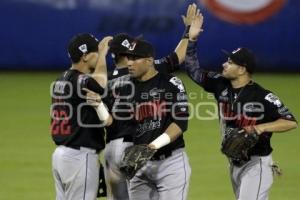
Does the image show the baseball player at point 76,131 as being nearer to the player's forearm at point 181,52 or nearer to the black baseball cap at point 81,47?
the black baseball cap at point 81,47

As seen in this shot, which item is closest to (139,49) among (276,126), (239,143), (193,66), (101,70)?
(101,70)

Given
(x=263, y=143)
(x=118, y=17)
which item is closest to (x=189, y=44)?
(x=263, y=143)

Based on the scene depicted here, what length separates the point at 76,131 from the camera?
717 cm

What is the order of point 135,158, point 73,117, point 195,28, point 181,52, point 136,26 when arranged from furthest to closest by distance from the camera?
point 136,26
point 181,52
point 195,28
point 73,117
point 135,158

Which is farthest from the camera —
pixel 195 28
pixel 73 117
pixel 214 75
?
pixel 195 28

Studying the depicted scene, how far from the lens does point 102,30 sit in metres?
18.1

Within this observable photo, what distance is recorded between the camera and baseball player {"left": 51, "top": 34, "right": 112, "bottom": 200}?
7141 millimetres

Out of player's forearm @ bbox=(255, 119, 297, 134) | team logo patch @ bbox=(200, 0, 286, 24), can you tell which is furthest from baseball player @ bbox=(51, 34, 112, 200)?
team logo patch @ bbox=(200, 0, 286, 24)

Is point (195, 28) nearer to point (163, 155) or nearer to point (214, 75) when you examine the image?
point (214, 75)

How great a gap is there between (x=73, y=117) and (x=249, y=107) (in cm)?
159

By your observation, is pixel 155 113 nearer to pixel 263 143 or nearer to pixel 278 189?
pixel 263 143

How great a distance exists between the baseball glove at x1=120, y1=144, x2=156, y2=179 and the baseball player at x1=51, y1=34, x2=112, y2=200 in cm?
32

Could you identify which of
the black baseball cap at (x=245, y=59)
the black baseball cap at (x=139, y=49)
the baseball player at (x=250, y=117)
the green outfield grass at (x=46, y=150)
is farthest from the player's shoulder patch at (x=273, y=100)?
the green outfield grass at (x=46, y=150)

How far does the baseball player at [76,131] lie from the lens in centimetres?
714
